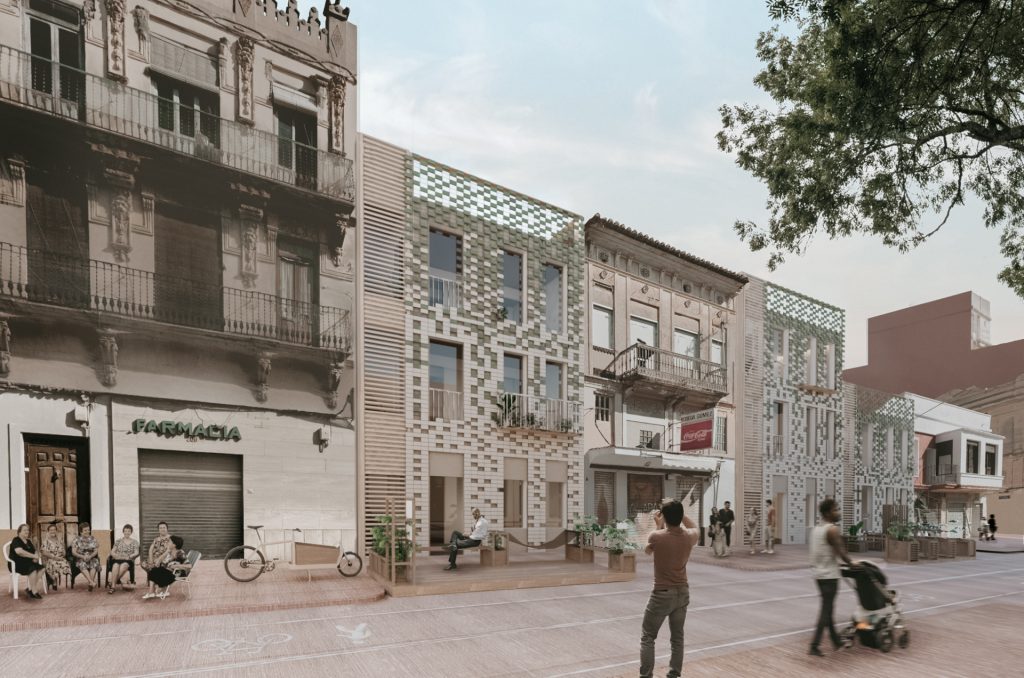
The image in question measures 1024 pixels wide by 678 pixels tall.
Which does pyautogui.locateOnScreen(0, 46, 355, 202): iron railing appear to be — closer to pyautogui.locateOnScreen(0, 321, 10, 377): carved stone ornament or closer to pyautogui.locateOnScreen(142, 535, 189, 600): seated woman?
pyautogui.locateOnScreen(0, 321, 10, 377): carved stone ornament

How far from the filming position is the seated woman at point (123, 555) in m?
11.6

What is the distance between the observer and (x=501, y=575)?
14312 mm

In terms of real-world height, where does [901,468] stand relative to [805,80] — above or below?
below

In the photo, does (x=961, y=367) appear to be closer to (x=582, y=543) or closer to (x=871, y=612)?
(x=582, y=543)

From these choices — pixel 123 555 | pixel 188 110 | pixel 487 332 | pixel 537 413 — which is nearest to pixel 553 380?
pixel 537 413

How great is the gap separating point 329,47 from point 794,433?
994 inches

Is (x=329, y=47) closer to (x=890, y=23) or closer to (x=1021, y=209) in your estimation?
(x=890, y=23)

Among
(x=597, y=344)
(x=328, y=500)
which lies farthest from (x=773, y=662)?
(x=597, y=344)

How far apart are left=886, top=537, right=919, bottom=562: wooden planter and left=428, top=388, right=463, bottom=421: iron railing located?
1564cm

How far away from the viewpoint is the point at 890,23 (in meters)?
9.56

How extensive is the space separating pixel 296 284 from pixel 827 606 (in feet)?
43.3

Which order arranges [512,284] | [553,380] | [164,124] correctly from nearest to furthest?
[164,124], [512,284], [553,380]

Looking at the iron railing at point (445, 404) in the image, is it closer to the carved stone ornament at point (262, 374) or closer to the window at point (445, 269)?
the window at point (445, 269)

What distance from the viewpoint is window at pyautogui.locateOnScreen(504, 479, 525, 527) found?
20.1 meters
